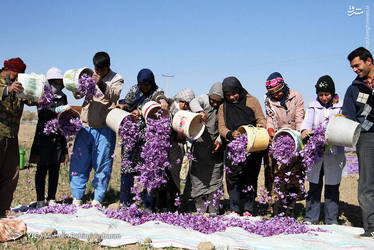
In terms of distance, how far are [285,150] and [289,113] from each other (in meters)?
0.74

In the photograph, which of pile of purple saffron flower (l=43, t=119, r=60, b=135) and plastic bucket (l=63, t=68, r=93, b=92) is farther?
pile of purple saffron flower (l=43, t=119, r=60, b=135)

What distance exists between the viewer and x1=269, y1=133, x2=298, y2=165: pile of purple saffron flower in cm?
436

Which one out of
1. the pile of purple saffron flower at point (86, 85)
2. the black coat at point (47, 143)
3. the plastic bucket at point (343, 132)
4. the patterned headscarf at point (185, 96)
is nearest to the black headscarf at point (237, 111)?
the patterned headscarf at point (185, 96)

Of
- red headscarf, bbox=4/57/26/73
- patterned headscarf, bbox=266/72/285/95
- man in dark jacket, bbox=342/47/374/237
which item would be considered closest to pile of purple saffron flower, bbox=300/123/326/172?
man in dark jacket, bbox=342/47/374/237

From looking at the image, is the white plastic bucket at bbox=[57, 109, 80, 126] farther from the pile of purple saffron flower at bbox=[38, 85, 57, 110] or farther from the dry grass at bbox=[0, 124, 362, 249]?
the dry grass at bbox=[0, 124, 362, 249]

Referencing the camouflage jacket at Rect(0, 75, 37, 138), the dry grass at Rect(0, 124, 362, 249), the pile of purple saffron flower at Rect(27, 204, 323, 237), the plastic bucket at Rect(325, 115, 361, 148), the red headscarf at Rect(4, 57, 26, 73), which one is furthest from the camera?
the red headscarf at Rect(4, 57, 26, 73)

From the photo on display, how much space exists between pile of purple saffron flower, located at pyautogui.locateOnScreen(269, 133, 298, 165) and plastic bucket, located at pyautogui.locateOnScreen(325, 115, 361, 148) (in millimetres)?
469

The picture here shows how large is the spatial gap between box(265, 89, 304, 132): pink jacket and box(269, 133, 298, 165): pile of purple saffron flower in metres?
0.48

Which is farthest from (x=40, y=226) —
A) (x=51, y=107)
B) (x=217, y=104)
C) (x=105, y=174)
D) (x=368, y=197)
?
(x=368, y=197)

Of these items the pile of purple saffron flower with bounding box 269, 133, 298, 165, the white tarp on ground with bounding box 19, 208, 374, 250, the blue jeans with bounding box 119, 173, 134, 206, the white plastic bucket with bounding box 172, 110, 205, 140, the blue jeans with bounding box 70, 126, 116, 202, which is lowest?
the white tarp on ground with bounding box 19, 208, 374, 250

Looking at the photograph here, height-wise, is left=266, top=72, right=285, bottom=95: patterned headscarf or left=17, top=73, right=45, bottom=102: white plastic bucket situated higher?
left=266, top=72, right=285, bottom=95: patterned headscarf

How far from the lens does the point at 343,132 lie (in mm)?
3906

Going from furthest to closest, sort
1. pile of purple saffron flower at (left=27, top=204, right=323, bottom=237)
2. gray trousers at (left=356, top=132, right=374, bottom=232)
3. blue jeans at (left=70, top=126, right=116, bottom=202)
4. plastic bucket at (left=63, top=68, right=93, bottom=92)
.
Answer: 1. blue jeans at (left=70, top=126, right=116, bottom=202)
2. plastic bucket at (left=63, top=68, right=93, bottom=92)
3. pile of purple saffron flower at (left=27, top=204, right=323, bottom=237)
4. gray trousers at (left=356, top=132, right=374, bottom=232)

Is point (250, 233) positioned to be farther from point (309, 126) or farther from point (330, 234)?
point (309, 126)
